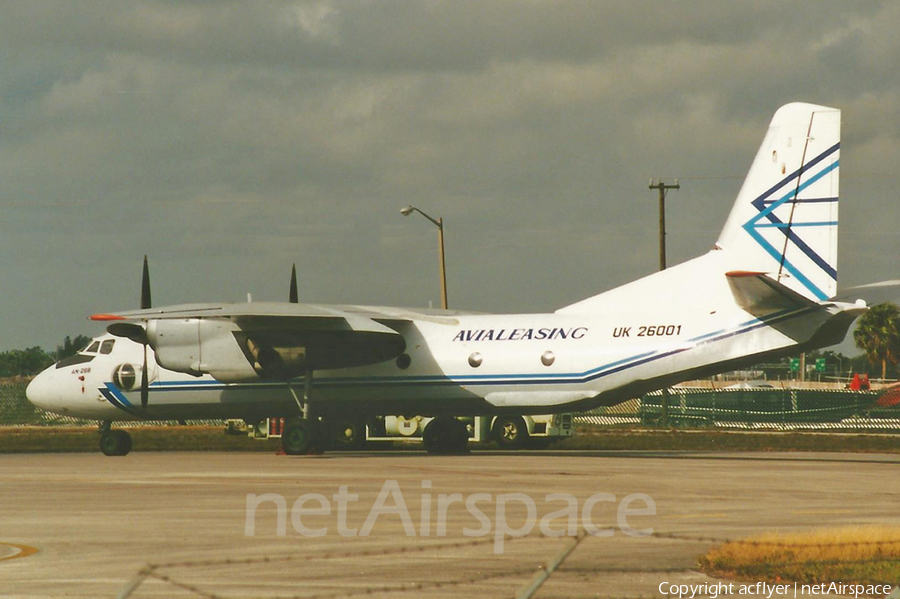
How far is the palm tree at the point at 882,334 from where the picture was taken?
394 ft

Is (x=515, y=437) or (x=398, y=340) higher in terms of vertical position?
(x=398, y=340)

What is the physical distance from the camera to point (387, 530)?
12.8m

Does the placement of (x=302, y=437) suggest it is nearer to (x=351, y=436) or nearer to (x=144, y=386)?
(x=144, y=386)

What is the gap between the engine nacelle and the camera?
94.9ft

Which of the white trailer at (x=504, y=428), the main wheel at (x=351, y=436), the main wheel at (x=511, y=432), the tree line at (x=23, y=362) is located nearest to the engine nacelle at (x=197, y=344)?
the white trailer at (x=504, y=428)

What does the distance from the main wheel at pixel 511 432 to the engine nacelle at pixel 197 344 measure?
9313 mm

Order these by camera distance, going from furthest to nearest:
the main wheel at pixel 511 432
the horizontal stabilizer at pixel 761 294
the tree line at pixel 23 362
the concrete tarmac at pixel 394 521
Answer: the tree line at pixel 23 362 < the main wheel at pixel 511 432 < the horizontal stabilizer at pixel 761 294 < the concrete tarmac at pixel 394 521

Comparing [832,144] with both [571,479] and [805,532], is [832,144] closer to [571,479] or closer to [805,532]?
[571,479]

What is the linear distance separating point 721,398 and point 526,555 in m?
44.3

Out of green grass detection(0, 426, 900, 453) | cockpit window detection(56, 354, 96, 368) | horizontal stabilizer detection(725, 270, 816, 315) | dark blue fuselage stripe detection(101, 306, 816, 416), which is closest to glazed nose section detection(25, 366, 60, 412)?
cockpit window detection(56, 354, 96, 368)

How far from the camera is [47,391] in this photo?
32781 millimetres

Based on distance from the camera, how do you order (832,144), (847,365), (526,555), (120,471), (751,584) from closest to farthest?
(751,584) → (526,555) → (120,471) → (832,144) → (847,365)

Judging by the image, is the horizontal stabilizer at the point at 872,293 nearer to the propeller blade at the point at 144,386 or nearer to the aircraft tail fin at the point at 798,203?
the aircraft tail fin at the point at 798,203

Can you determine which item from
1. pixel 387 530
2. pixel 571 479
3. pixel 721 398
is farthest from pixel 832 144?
pixel 721 398
